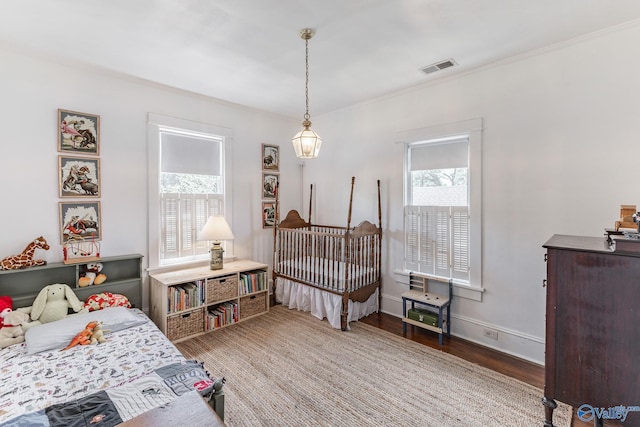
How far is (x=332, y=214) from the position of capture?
440 cm

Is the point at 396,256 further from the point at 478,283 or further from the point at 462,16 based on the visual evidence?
the point at 462,16

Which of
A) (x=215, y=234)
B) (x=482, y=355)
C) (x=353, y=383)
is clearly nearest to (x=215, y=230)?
(x=215, y=234)

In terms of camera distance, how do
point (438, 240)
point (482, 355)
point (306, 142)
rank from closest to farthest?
point (306, 142)
point (482, 355)
point (438, 240)

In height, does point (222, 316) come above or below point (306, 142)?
below

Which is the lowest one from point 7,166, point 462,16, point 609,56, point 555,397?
point 555,397

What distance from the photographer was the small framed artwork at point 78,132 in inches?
108

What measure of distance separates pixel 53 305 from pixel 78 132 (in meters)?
1.65

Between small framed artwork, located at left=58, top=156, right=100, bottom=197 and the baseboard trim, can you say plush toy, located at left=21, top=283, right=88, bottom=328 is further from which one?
the baseboard trim

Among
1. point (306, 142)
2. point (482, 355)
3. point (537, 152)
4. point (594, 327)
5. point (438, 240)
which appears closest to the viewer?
point (594, 327)

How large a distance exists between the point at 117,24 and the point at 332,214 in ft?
10.5

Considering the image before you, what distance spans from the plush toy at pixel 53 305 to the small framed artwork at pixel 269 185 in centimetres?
246

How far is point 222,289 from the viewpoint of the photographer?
3326mm

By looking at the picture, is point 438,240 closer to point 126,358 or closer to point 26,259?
point 126,358

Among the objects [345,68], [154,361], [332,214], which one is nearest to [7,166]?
[154,361]
